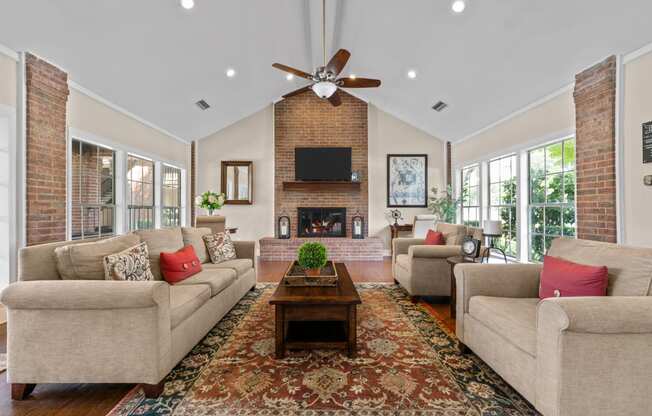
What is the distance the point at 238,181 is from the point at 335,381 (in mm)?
5719

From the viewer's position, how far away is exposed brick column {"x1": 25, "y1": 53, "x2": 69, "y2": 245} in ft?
10.3

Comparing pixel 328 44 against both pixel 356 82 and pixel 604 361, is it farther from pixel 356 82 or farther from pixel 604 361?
pixel 604 361

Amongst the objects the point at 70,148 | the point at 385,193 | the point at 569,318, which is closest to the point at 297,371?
the point at 569,318

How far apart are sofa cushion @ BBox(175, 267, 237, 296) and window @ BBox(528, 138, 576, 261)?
397cm

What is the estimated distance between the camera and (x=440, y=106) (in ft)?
18.4

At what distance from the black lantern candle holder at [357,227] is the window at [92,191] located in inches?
173

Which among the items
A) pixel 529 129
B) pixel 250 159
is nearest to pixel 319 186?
pixel 250 159

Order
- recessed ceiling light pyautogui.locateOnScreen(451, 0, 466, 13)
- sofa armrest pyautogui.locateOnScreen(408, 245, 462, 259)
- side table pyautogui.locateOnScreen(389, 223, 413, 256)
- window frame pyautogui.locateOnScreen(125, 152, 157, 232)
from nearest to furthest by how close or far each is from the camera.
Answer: recessed ceiling light pyautogui.locateOnScreen(451, 0, 466, 13) → sofa armrest pyautogui.locateOnScreen(408, 245, 462, 259) → window frame pyautogui.locateOnScreen(125, 152, 157, 232) → side table pyautogui.locateOnScreen(389, 223, 413, 256)

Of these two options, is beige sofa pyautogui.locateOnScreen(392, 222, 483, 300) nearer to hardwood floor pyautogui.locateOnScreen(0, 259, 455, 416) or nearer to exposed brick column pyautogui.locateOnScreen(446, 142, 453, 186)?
hardwood floor pyautogui.locateOnScreen(0, 259, 455, 416)

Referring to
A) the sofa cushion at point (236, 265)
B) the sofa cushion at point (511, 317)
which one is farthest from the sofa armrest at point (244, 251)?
the sofa cushion at point (511, 317)

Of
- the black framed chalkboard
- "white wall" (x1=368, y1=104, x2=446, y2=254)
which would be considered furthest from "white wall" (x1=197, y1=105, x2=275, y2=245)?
the black framed chalkboard

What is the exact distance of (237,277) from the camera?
347cm

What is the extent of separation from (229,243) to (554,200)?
13.6ft

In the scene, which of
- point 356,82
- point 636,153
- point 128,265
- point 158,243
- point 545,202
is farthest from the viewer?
point 545,202
